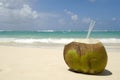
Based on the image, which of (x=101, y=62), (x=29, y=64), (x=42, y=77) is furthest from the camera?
(x=29, y=64)

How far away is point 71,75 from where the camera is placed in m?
5.44

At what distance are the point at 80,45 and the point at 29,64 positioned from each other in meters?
1.74

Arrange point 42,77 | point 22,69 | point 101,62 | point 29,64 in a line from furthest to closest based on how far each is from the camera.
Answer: point 29,64 < point 22,69 < point 101,62 < point 42,77

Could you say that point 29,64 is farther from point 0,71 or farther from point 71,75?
point 71,75

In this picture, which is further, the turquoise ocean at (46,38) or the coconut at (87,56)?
the turquoise ocean at (46,38)

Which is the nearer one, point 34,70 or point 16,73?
point 16,73

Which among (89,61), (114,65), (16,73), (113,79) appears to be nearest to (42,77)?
(16,73)

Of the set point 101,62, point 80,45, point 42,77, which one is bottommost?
point 42,77

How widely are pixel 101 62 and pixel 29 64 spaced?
2048mm

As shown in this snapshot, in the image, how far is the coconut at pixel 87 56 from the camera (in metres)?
5.39

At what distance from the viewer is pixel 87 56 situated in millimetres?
5371

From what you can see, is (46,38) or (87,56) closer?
(87,56)

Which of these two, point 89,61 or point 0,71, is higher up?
point 89,61

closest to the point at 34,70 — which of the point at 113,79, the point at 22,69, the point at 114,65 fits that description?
the point at 22,69
